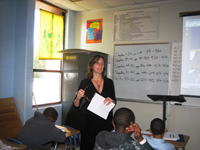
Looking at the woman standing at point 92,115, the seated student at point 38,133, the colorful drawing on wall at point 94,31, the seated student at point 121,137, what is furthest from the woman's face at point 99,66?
the colorful drawing on wall at point 94,31

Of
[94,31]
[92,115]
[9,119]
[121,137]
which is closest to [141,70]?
[94,31]

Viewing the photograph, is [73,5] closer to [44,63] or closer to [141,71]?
[44,63]

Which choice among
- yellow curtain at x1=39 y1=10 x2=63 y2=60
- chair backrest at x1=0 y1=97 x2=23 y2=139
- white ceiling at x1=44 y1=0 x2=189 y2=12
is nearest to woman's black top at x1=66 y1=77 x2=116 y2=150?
chair backrest at x1=0 y1=97 x2=23 y2=139

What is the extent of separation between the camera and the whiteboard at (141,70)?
11.7ft

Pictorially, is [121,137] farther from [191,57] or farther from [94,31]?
[94,31]

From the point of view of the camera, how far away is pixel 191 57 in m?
3.16

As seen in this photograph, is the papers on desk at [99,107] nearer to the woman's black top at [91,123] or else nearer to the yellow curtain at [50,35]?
the woman's black top at [91,123]

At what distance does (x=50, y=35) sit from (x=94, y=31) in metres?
0.96

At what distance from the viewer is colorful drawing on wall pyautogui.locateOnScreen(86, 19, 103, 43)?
4262 mm

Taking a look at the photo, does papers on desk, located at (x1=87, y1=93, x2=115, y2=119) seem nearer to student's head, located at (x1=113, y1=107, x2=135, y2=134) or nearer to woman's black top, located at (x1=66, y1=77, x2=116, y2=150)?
woman's black top, located at (x1=66, y1=77, x2=116, y2=150)

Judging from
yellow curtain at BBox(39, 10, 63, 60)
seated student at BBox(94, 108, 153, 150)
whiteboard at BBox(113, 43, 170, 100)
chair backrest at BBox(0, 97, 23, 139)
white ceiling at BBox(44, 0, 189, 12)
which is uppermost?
white ceiling at BBox(44, 0, 189, 12)

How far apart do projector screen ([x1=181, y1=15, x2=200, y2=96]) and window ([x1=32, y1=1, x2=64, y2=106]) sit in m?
2.51

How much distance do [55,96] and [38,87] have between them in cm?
52

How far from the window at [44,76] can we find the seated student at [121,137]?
2483mm
